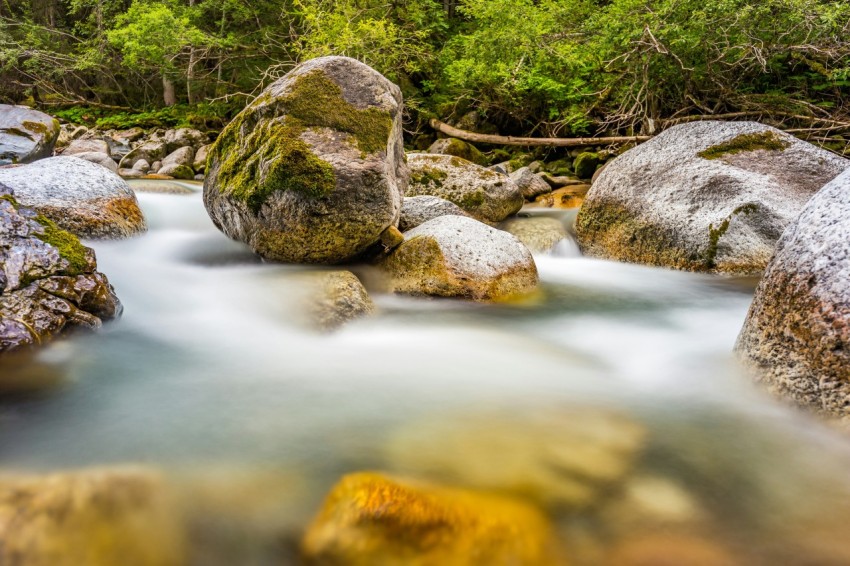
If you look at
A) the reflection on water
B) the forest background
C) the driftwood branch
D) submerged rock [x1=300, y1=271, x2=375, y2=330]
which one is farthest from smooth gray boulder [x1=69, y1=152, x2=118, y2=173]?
submerged rock [x1=300, y1=271, x2=375, y2=330]

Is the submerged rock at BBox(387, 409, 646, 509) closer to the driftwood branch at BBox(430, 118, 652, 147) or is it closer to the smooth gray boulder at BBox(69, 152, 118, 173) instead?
the driftwood branch at BBox(430, 118, 652, 147)

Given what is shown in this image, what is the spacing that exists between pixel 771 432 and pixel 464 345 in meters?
2.00

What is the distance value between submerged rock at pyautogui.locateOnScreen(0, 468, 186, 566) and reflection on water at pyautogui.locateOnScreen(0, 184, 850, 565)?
12 cm

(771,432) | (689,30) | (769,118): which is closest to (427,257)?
(771,432)

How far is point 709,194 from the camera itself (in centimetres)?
642

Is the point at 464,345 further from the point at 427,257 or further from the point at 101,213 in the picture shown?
the point at 101,213

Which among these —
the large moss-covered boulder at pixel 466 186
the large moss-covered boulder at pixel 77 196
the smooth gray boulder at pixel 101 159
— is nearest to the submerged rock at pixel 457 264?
the large moss-covered boulder at pixel 466 186

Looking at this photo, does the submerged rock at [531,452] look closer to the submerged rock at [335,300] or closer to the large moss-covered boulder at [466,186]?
the submerged rock at [335,300]

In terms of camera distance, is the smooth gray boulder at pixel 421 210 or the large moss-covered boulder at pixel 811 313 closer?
the large moss-covered boulder at pixel 811 313

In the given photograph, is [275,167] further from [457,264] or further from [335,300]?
[457,264]

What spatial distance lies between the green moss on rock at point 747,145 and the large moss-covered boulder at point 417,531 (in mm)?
6146

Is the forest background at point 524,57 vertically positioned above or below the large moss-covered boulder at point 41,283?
above

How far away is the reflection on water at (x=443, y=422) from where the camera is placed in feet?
6.95

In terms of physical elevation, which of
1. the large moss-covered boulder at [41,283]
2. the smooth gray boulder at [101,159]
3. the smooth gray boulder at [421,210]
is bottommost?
the smooth gray boulder at [101,159]
